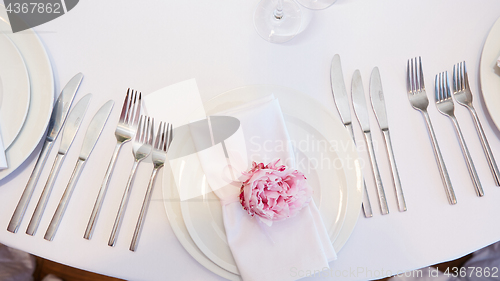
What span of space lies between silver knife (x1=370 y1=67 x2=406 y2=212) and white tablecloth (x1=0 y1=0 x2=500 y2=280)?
2 centimetres

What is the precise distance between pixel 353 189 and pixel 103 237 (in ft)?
1.71

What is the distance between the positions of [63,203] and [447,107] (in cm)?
88

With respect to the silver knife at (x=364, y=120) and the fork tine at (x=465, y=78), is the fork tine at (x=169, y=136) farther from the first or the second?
the fork tine at (x=465, y=78)

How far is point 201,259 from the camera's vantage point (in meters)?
0.57

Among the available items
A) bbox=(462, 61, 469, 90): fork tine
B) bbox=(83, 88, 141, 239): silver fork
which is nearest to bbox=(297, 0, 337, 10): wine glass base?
bbox=(462, 61, 469, 90): fork tine

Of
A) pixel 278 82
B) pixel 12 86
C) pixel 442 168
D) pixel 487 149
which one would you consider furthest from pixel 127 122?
pixel 487 149

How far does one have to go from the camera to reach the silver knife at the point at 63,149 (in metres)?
0.59

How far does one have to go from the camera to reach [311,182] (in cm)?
62

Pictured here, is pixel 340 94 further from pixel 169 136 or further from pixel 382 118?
pixel 169 136

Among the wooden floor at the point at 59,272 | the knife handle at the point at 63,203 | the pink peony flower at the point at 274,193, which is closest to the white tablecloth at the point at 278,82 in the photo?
the knife handle at the point at 63,203

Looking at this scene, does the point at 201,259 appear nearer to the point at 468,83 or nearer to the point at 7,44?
the point at 7,44

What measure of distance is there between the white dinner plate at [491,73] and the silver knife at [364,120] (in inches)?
10.6

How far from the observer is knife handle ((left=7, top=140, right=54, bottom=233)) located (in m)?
0.59

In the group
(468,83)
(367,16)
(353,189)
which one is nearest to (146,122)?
(353,189)
